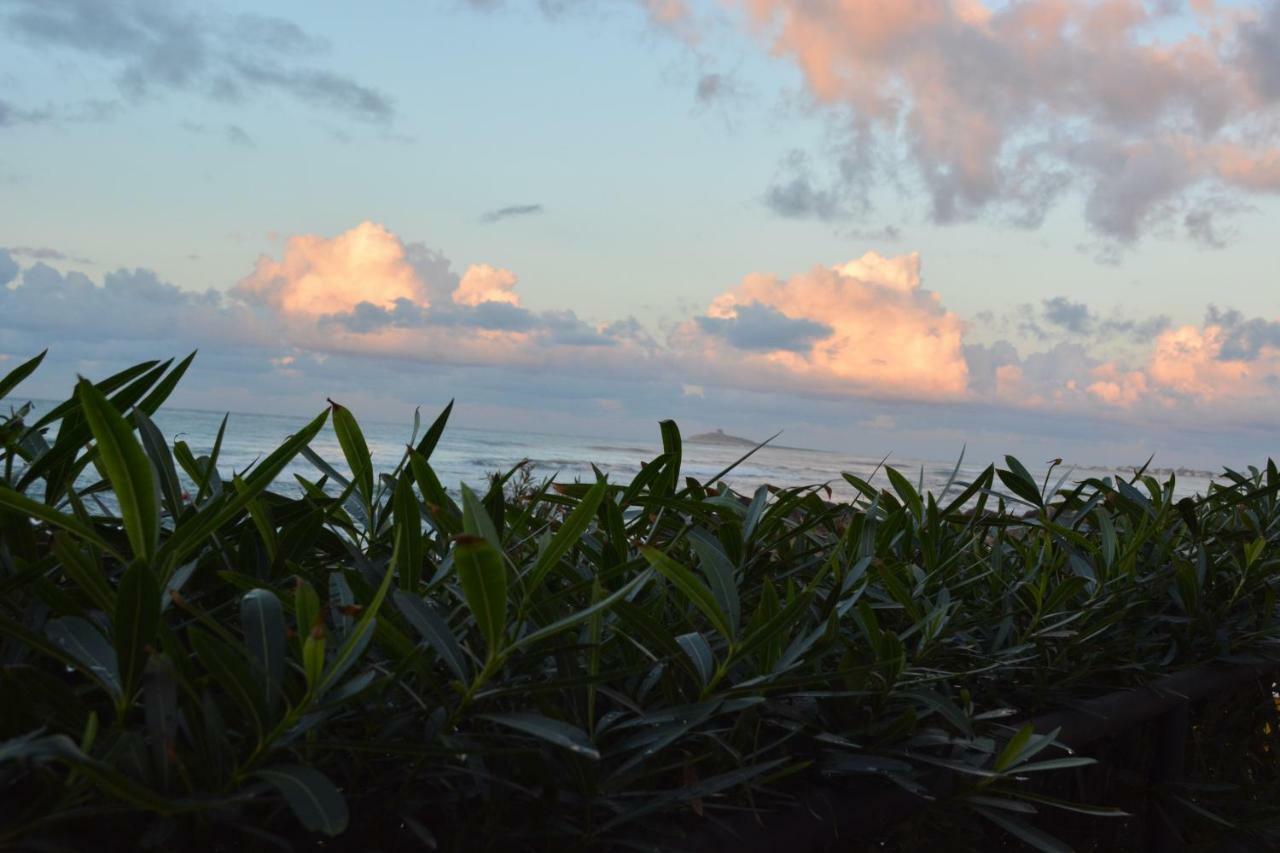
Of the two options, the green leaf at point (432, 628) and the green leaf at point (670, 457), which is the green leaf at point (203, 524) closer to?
the green leaf at point (432, 628)

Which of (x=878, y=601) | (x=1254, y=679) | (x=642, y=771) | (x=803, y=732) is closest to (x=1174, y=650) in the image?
(x=1254, y=679)

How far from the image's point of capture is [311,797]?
50 centimetres

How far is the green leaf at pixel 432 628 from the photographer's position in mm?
604

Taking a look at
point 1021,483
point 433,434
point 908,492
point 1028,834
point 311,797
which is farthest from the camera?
point 1021,483

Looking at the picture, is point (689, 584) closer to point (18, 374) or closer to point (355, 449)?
point (355, 449)

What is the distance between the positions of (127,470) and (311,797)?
0.21 meters

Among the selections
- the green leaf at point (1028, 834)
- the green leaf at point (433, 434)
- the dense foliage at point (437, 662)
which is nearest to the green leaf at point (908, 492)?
the dense foliage at point (437, 662)

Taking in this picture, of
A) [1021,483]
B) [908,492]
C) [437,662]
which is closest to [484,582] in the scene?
[437,662]

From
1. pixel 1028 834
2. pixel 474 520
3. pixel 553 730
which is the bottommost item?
pixel 1028 834

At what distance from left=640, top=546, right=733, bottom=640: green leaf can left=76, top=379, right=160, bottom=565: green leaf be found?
11.0 inches

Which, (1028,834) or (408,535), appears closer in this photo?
(408,535)

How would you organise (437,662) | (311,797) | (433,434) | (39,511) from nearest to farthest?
(311,797), (39,511), (437,662), (433,434)

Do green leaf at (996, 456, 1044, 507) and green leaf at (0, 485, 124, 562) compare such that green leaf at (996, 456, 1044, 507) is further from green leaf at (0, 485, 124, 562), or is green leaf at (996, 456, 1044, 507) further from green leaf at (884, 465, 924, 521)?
green leaf at (0, 485, 124, 562)

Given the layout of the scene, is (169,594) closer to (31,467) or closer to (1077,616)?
(31,467)
